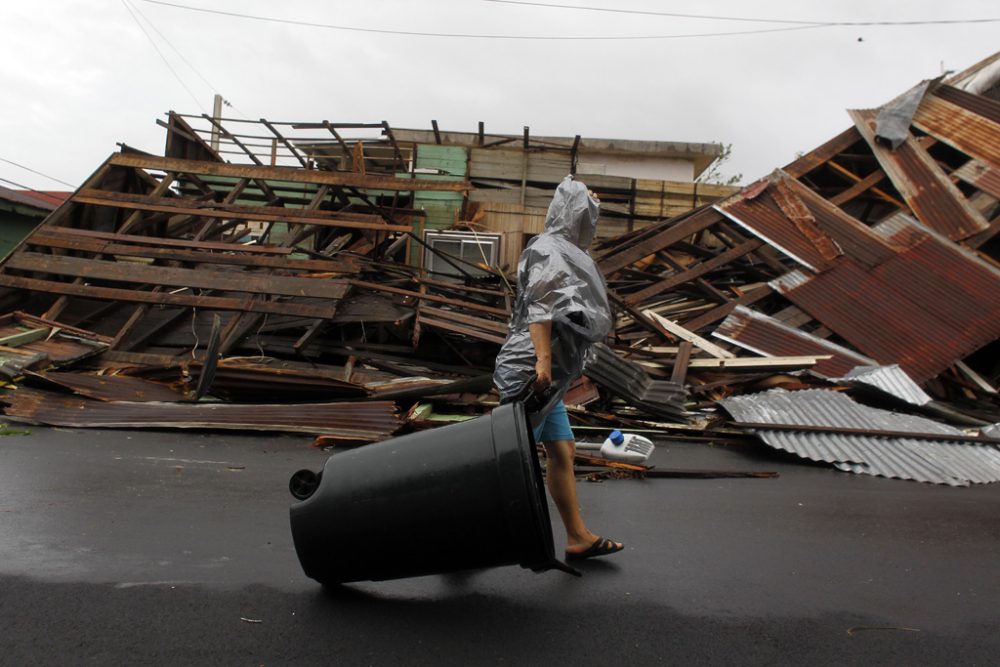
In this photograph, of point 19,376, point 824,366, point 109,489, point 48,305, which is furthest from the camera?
point 48,305

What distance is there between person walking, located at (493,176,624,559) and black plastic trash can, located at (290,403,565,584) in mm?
564

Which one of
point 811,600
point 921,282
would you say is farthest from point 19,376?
point 921,282

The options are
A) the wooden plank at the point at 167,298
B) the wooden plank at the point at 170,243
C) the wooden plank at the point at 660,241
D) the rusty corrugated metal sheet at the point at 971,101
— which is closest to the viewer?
the wooden plank at the point at 167,298

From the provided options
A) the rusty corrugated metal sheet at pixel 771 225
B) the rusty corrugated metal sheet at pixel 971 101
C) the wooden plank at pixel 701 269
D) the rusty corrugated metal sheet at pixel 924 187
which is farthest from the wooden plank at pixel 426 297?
the rusty corrugated metal sheet at pixel 971 101

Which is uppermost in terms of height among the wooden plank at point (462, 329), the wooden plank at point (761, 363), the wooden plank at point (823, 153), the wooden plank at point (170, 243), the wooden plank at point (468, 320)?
the wooden plank at point (823, 153)

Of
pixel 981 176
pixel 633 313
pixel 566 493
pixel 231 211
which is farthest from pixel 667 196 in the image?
pixel 566 493

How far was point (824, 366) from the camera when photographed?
827 centimetres

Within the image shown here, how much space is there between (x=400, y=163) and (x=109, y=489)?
12.4 metres

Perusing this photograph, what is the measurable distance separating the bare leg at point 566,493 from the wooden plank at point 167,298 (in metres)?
5.26

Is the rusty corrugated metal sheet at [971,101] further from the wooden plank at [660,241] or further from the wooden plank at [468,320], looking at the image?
the wooden plank at [468,320]

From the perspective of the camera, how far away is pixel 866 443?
20.2 feet

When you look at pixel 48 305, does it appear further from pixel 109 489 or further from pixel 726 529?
pixel 726 529

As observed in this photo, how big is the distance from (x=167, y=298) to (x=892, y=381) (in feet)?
25.9

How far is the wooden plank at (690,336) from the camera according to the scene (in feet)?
28.1
